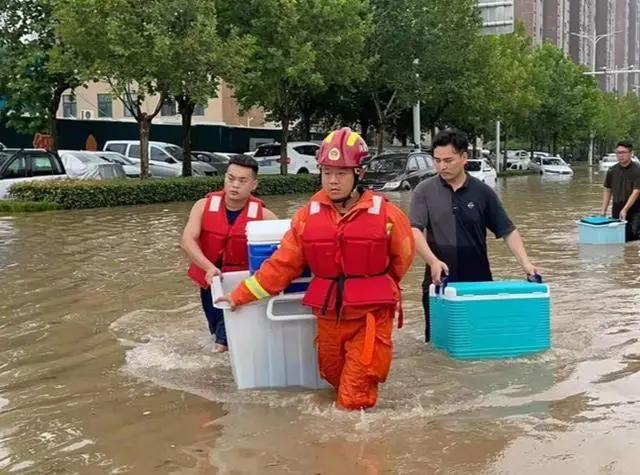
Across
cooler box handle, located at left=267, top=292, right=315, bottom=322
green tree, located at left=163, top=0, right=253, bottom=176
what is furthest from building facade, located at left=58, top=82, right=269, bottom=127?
cooler box handle, located at left=267, top=292, right=315, bottom=322

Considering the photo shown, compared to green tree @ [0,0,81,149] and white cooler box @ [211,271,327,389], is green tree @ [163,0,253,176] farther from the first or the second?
white cooler box @ [211,271,327,389]

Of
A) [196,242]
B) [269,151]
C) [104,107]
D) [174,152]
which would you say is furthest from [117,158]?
[196,242]

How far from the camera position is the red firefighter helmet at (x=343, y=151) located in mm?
4504

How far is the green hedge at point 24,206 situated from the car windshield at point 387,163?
10270mm

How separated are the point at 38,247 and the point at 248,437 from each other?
9.27m

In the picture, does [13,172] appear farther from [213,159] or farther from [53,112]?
[213,159]

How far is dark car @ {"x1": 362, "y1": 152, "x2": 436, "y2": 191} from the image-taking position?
84.0 feet

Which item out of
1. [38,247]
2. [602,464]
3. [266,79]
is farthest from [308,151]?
[602,464]

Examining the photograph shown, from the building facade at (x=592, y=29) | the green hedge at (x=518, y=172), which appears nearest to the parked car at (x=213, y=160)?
the green hedge at (x=518, y=172)

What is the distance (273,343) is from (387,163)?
856 inches

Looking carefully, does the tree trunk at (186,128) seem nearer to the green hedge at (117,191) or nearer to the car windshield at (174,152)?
the green hedge at (117,191)

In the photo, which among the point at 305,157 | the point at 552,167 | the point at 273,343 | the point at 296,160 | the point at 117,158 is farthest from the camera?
the point at 552,167

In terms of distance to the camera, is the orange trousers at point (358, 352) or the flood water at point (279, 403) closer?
the flood water at point (279, 403)

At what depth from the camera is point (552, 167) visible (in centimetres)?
5197
